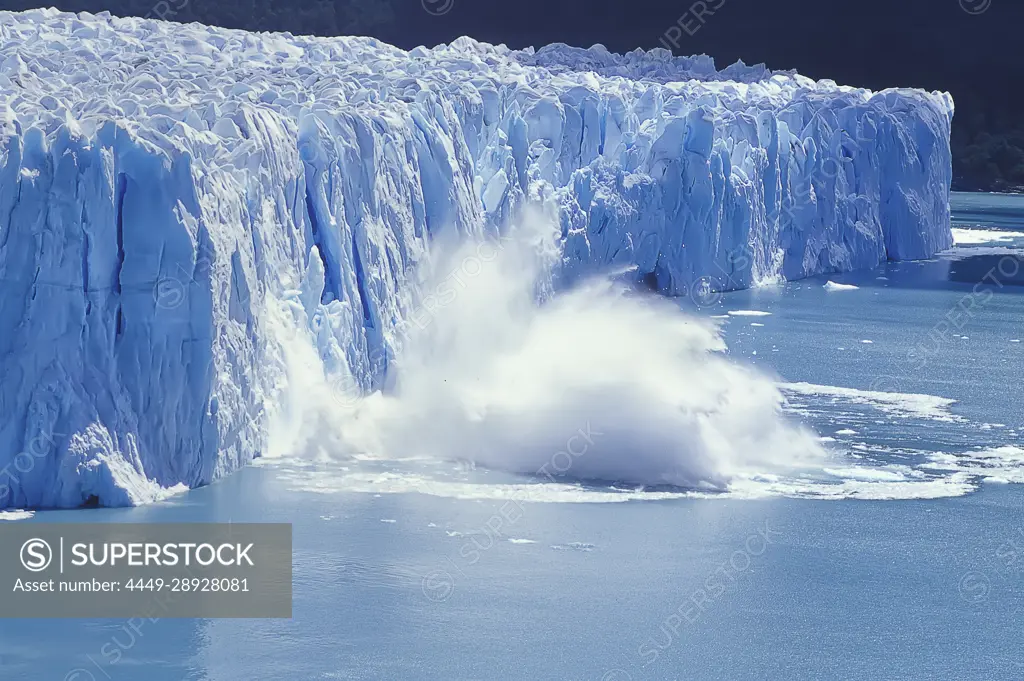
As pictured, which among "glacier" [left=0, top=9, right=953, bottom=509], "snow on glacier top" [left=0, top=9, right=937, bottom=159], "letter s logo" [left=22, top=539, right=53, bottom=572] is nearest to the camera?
"letter s logo" [left=22, top=539, right=53, bottom=572]

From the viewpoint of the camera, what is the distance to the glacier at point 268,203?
7.51 m

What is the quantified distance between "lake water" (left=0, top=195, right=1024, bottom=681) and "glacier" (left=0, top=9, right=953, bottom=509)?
1.72ft

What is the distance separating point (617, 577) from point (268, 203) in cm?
342

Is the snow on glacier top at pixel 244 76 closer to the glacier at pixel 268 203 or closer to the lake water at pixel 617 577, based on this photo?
the glacier at pixel 268 203

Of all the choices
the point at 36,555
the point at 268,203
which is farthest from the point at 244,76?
the point at 36,555

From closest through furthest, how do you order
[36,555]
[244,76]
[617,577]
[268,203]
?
[36,555], [617,577], [268,203], [244,76]

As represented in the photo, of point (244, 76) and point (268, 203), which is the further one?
point (244, 76)

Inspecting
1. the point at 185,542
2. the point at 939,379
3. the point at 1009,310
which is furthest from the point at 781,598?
the point at 1009,310

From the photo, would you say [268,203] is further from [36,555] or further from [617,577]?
[617,577]

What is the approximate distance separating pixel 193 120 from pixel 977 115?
36.8 meters

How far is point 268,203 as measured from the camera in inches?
367

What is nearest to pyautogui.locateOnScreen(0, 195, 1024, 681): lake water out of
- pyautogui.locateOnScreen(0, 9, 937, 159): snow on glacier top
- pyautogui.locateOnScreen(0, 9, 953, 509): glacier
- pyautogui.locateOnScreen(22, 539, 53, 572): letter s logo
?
pyautogui.locateOnScreen(22, 539, 53, 572): letter s logo

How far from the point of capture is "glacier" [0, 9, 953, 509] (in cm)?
751

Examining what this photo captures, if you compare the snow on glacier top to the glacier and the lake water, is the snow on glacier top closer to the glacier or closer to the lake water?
the glacier
